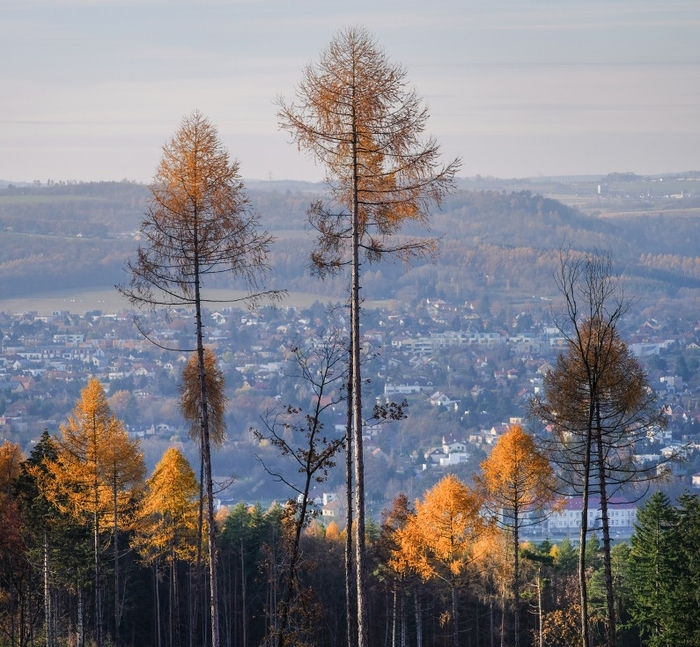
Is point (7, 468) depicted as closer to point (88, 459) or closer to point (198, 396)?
point (88, 459)

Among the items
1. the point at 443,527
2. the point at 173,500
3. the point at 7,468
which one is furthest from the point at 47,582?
the point at 443,527

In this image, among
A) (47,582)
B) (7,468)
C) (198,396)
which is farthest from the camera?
(7,468)

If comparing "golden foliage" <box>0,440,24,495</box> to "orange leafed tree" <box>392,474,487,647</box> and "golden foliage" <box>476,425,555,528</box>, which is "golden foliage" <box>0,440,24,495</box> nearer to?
"orange leafed tree" <box>392,474,487,647</box>

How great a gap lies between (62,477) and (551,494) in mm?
9424

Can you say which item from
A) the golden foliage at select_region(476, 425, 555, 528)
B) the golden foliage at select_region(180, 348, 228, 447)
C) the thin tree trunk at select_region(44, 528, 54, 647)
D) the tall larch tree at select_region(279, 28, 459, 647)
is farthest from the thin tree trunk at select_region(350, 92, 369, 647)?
the thin tree trunk at select_region(44, 528, 54, 647)

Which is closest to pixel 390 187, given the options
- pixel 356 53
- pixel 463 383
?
pixel 356 53

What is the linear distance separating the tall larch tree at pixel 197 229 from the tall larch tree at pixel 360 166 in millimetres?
1678

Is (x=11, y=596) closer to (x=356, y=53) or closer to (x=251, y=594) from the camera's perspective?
(x=251, y=594)

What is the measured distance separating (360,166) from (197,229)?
2.89 m

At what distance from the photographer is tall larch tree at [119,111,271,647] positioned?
17.3 metres

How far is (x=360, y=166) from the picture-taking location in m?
15.9

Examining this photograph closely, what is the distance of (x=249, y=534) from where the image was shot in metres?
36.5

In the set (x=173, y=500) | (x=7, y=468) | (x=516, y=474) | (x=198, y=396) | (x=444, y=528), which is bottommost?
(x=444, y=528)

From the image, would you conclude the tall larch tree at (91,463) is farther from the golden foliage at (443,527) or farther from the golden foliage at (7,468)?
the golden foliage at (443,527)
